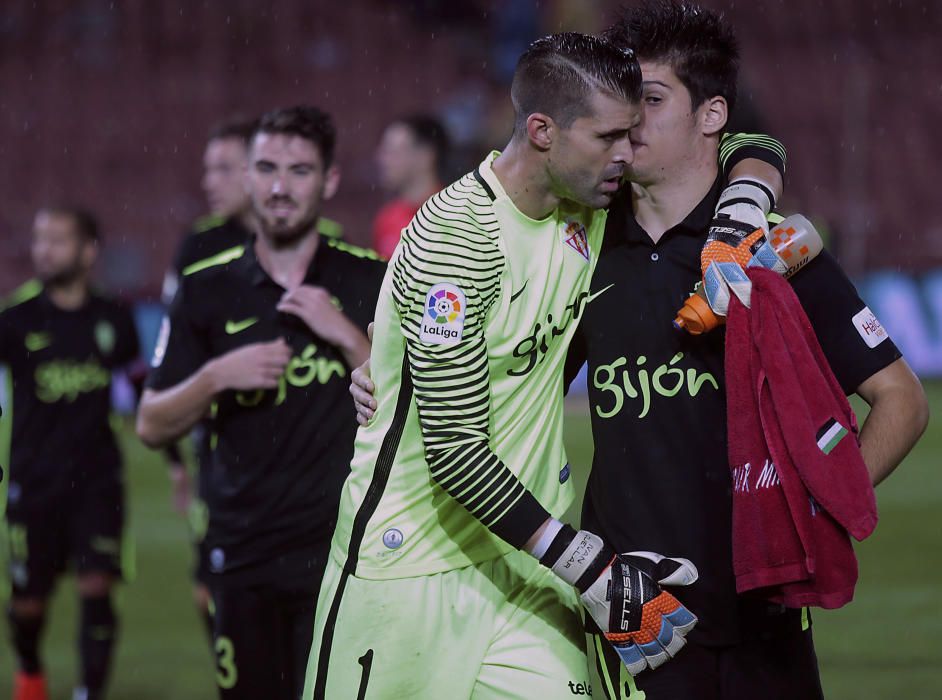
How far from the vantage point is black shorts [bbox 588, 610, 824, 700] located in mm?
3123

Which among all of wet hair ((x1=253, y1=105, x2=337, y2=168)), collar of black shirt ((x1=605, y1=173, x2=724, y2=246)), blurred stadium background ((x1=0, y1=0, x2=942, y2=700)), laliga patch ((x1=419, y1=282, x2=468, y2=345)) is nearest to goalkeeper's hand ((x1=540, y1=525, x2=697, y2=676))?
laliga patch ((x1=419, y1=282, x2=468, y2=345))

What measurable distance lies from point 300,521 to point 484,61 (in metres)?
19.9

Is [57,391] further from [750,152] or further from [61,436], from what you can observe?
[750,152]

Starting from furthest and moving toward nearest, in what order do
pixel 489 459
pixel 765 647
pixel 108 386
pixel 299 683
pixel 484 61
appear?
pixel 484 61
pixel 108 386
pixel 299 683
pixel 765 647
pixel 489 459

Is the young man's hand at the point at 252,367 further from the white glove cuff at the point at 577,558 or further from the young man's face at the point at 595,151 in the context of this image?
the white glove cuff at the point at 577,558

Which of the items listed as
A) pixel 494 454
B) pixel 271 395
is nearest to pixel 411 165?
pixel 271 395

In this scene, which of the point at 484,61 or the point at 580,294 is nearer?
the point at 580,294

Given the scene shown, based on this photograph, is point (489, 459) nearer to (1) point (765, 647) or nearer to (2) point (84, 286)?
(1) point (765, 647)

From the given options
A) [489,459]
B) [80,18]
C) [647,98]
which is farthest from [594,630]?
[80,18]

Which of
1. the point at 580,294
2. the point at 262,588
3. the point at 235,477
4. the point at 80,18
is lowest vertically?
the point at 262,588

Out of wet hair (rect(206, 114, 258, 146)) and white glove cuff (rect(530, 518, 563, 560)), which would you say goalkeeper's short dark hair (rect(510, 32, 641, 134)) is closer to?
white glove cuff (rect(530, 518, 563, 560))

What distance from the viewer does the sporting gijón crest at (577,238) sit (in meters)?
3.22

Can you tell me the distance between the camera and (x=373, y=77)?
23688 mm

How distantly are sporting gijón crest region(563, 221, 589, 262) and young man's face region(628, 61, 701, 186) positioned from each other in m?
0.18
